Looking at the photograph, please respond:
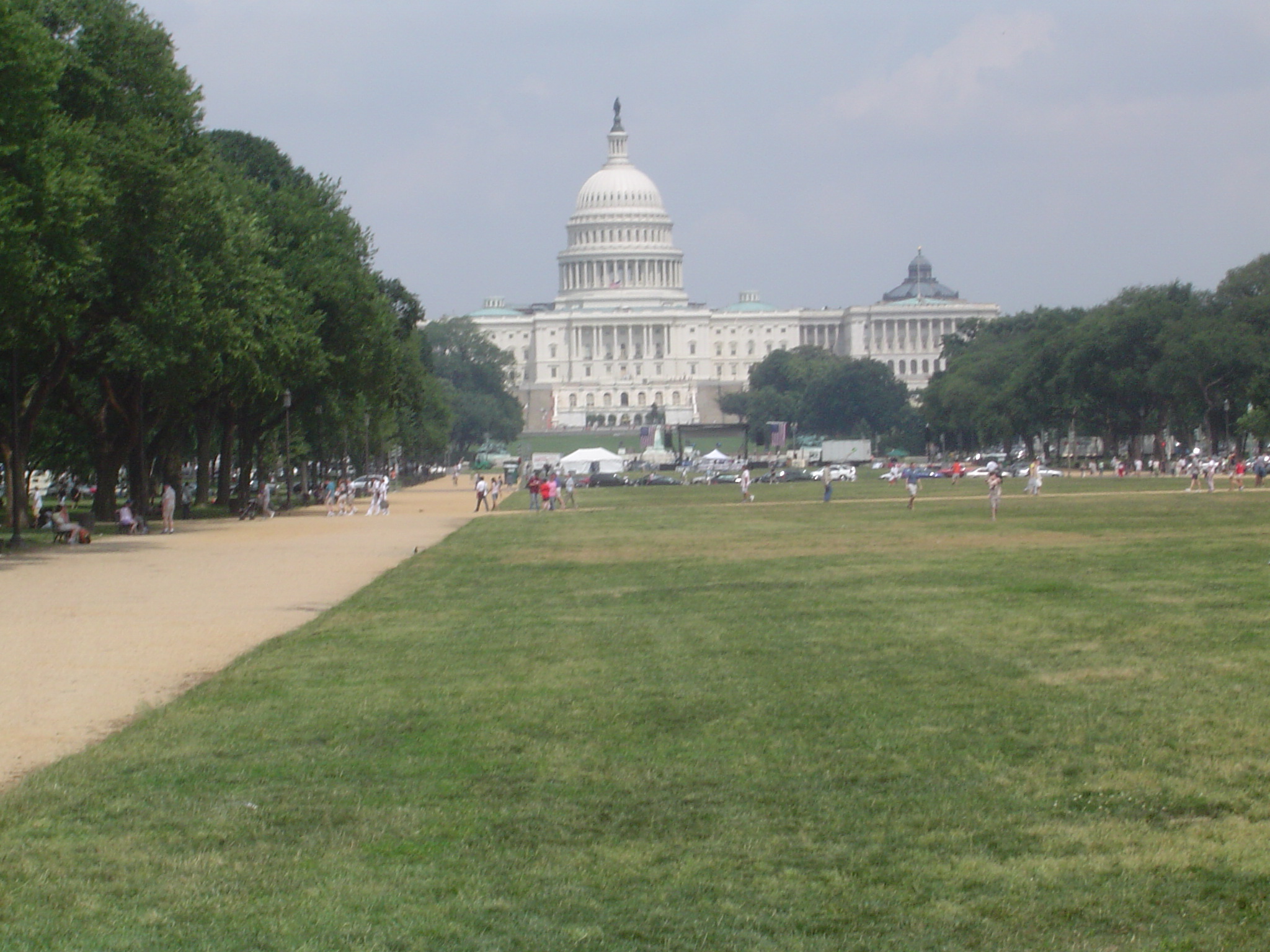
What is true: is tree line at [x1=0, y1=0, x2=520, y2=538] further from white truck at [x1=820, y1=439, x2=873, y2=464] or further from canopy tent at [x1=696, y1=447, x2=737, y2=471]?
white truck at [x1=820, y1=439, x2=873, y2=464]

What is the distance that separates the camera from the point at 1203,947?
6.37 metres

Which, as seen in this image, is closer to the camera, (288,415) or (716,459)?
(288,415)

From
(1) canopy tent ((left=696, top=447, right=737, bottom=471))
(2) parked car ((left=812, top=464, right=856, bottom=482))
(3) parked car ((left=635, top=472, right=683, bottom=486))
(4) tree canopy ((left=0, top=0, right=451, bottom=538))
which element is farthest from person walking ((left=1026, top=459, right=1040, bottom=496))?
(1) canopy tent ((left=696, top=447, right=737, bottom=471))

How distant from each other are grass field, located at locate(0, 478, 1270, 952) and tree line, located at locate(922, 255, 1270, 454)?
3060 inches

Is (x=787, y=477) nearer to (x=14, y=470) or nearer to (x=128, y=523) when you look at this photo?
(x=128, y=523)

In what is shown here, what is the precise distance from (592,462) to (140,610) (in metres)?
91.9

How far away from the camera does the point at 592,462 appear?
113m

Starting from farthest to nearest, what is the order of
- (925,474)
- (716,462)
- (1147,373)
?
(716,462) → (925,474) → (1147,373)

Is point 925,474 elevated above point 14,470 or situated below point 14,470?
below

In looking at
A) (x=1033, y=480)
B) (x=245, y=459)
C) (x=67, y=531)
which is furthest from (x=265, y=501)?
(x=1033, y=480)

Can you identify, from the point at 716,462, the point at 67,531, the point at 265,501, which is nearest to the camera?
the point at 67,531

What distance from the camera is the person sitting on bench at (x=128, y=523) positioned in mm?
41938

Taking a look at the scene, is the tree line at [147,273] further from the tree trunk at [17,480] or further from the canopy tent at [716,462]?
the canopy tent at [716,462]

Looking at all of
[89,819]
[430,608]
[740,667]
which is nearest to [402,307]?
[430,608]
